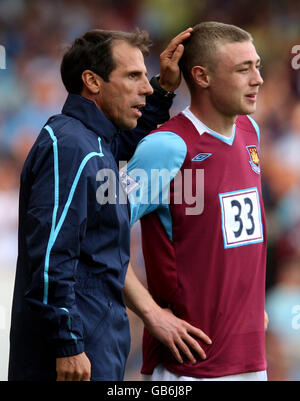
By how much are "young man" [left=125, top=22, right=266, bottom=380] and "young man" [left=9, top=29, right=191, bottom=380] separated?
217 millimetres

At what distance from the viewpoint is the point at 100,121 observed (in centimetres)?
191

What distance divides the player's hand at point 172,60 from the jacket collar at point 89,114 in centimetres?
44

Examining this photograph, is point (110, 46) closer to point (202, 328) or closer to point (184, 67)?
point (184, 67)

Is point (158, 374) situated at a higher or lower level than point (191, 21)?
lower

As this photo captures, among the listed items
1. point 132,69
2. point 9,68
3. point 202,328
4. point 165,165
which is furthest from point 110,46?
point 9,68

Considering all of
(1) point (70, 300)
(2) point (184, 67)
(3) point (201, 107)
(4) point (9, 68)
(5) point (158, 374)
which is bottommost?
(5) point (158, 374)

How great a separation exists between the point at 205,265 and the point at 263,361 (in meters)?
0.34

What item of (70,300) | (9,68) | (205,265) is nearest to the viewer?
(70,300)

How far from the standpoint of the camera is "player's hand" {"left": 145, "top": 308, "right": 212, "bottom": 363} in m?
2.09

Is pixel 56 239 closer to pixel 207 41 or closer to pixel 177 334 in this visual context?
pixel 177 334

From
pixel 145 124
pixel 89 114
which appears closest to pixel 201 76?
pixel 145 124

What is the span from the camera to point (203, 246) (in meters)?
2.11

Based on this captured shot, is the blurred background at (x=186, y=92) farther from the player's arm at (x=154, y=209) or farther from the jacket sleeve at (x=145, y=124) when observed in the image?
the player's arm at (x=154, y=209)

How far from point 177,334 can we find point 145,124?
67 cm
